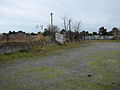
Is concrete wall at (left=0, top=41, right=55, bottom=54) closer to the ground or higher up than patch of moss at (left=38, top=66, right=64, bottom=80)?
higher up

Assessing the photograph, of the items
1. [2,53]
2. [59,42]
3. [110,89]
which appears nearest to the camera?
[110,89]

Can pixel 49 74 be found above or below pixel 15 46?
below

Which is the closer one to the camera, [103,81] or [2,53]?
[103,81]

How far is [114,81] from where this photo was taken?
5402 mm

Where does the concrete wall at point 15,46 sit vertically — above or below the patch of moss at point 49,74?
above

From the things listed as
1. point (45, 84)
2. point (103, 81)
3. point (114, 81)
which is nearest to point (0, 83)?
point (45, 84)

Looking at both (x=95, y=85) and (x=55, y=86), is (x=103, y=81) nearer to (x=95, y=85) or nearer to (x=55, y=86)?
(x=95, y=85)

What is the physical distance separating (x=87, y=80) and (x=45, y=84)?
4.89 ft

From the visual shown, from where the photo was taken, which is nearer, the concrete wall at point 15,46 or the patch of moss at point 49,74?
the patch of moss at point 49,74

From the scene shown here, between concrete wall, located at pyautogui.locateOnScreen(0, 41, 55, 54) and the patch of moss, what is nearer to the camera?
the patch of moss

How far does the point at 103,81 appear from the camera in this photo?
5.39m

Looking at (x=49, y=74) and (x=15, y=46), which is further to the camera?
(x=15, y=46)

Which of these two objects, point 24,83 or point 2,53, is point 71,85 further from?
point 2,53

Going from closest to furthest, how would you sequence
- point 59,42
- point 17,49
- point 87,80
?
point 87,80 → point 17,49 → point 59,42
